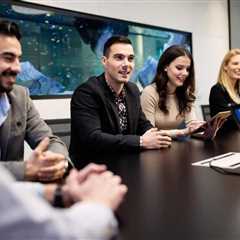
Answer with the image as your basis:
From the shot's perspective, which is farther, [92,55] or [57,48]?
[92,55]

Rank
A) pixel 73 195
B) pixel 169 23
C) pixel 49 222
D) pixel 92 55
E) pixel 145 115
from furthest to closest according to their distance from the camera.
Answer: pixel 169 23 < pixel 92 55 < pixel 145 115 < pixel 73 195 < pixel 49 222

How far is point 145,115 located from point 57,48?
4.09 ft

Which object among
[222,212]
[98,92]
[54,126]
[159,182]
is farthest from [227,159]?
[54,126]

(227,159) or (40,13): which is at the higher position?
(40,13)

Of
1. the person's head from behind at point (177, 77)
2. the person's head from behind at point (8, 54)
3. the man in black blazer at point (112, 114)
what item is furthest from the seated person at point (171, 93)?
the person's head from behind at point (8, 54)

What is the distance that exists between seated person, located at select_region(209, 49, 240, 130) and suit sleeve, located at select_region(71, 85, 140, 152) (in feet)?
4.56

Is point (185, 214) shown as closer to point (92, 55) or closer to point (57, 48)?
point (57, 48)

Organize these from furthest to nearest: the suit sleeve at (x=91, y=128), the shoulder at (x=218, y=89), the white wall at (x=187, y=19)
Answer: the white wall at (x=187, y=19), the shoulder at (x=218, y=89), the suit sleeve at (x=91, y=128)

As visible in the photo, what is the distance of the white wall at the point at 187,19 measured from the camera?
3512mm

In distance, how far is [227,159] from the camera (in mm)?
1600

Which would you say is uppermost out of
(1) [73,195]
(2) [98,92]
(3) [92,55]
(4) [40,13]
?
(4) [40,13]

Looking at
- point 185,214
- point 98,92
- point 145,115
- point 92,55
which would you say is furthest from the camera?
point 92,55

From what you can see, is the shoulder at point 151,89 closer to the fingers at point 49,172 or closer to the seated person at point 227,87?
the seated person at point 227,87

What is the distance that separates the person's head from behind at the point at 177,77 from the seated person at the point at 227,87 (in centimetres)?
45
